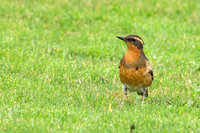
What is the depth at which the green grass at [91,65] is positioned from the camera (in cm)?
704

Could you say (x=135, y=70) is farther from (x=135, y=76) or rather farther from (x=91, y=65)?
(x=91, y=65)

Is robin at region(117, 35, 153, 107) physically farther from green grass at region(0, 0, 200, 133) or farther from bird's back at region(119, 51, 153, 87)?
green grass at region(0, 0, 200, 133)

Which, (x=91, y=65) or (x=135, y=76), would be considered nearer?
(x=135, y=76)

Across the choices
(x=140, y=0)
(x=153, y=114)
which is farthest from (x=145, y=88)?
(x=140, y=0)

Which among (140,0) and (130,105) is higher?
(140,0)

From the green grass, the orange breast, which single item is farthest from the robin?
the green grass

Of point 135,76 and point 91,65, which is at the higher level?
point 135,76

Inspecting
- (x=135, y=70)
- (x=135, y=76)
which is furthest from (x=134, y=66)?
(x=135, y=76)

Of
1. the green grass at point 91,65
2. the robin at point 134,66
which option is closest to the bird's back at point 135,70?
the robin at point 134,66

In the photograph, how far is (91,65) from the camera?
1048 cm

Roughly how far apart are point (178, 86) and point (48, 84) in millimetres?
3065

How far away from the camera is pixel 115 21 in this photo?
46.6 ft

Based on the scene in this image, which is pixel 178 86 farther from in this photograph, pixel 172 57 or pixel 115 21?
pixel 115 21

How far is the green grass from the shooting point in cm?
704
